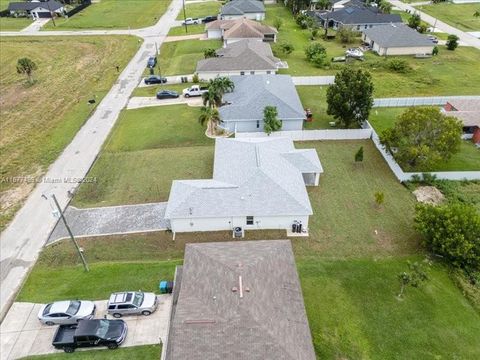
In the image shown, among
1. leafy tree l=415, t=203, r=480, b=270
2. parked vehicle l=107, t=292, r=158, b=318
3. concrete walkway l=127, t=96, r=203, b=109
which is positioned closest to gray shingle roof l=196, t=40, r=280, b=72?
concrete walkway l=127, t=96, r=203, b=109

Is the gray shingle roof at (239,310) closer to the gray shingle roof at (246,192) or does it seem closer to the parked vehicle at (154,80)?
the gray shingle roof at (246,192)

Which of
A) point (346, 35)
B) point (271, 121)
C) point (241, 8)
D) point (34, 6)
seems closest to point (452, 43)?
point (346, 35)

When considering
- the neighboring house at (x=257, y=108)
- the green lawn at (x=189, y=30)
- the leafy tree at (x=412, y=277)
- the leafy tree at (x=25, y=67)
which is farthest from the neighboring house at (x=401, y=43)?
the leafy tree at (x=25, y=67)

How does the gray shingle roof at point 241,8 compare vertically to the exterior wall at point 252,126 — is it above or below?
above

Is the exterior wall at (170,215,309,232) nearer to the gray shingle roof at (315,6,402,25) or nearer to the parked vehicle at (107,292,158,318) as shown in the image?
the parked vehicle at (107,292,158,318)

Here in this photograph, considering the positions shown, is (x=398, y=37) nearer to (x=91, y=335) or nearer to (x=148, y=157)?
(x=148, y=157)

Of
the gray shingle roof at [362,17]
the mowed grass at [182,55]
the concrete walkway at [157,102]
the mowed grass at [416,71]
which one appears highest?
the gray shingle roof at [362,17]
